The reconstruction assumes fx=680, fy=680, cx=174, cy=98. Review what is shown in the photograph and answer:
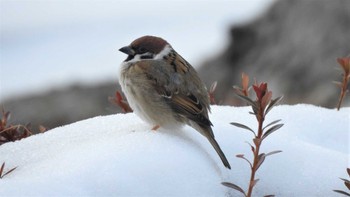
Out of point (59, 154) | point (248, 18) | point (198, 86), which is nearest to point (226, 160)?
point (59, 154)

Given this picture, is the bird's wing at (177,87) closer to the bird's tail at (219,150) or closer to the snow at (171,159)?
the snow at (171,159)

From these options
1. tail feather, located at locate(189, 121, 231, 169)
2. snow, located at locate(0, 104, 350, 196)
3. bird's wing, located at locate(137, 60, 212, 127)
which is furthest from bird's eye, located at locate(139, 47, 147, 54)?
tail feather, located at locate(189, 121, 231, 169)

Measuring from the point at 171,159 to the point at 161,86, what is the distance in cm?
162

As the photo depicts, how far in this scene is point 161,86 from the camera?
5137 mm

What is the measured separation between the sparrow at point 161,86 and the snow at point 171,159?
161 millimetres

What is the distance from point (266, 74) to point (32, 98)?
4.95 meters

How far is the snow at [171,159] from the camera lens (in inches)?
131

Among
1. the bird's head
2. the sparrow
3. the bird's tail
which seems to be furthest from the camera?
the bird's head

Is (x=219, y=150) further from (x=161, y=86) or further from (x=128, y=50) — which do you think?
(x=128, y=50)

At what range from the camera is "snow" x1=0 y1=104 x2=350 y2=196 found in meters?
3.32

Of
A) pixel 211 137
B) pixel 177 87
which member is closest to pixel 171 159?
pixel 211 137

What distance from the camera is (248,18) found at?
15.5 metres

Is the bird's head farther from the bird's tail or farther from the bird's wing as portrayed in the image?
the bird's tail

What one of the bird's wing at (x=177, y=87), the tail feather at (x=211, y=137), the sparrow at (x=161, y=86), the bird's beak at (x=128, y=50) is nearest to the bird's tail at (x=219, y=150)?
the tail feather at (x=211, y=137)
